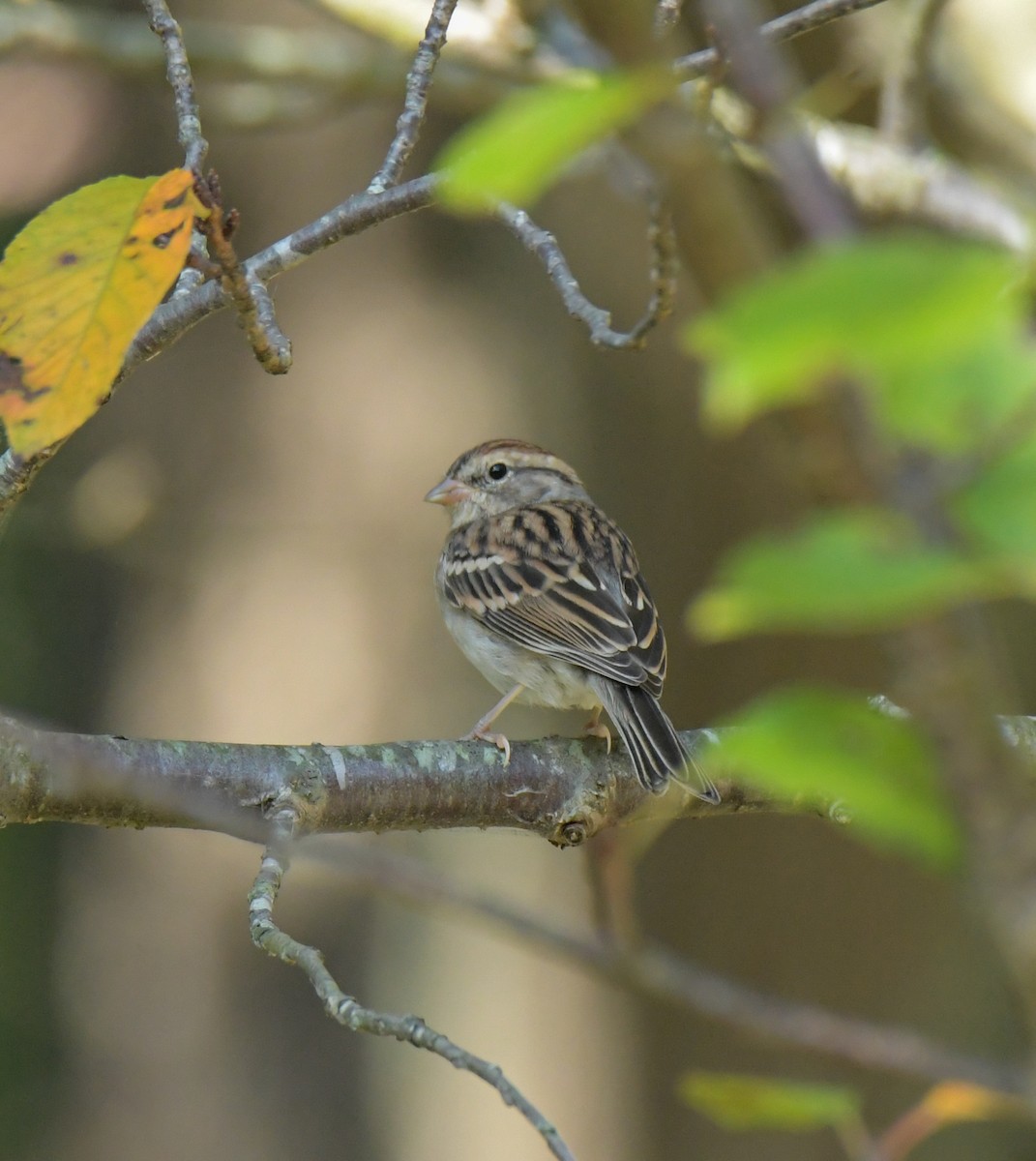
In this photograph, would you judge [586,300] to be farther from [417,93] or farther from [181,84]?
[181,84]

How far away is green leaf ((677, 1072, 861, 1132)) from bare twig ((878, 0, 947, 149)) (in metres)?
4.05

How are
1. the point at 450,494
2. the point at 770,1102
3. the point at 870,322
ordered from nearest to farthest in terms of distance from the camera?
the point at 870,322 → the point at 770,1102 → the point at 450,494

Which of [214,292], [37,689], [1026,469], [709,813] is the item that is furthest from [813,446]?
[37,689]

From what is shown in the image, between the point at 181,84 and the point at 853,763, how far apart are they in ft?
6.10

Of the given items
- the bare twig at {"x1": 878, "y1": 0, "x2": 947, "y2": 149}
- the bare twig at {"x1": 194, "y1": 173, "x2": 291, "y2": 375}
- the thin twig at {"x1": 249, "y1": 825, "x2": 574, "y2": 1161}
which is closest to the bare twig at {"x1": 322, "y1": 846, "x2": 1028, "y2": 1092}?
the thin twig at {"x1": 249, "y1": 825, "x2": 574, "y2": 1161}

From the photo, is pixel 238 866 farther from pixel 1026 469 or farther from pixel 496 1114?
pixel 1026 469

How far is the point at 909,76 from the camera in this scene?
184 inches

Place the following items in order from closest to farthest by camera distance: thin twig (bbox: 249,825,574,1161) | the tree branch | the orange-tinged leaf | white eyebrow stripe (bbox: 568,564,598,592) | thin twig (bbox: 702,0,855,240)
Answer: thin twig (bbox: 702,0,855,240) → thin twig (bbox: 249,825,574,1161) → the orange-tinged leaf → the tree branch → white eyebrow stripe (bbox: 568,564,598,592)

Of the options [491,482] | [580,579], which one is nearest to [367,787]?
[580,579]

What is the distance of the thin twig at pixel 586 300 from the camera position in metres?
2.26

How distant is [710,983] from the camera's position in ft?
2.29

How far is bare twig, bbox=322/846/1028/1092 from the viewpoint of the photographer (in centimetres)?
64

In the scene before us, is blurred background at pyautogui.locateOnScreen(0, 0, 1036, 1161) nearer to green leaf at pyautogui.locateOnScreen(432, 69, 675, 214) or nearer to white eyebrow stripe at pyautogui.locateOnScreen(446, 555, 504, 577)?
white eyebrow stripe at pyautogui.locateOnScreen(446, 555, 504, 577)

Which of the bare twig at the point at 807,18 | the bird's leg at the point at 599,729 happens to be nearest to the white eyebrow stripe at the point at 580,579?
the bird's leg at the point at 599,729
